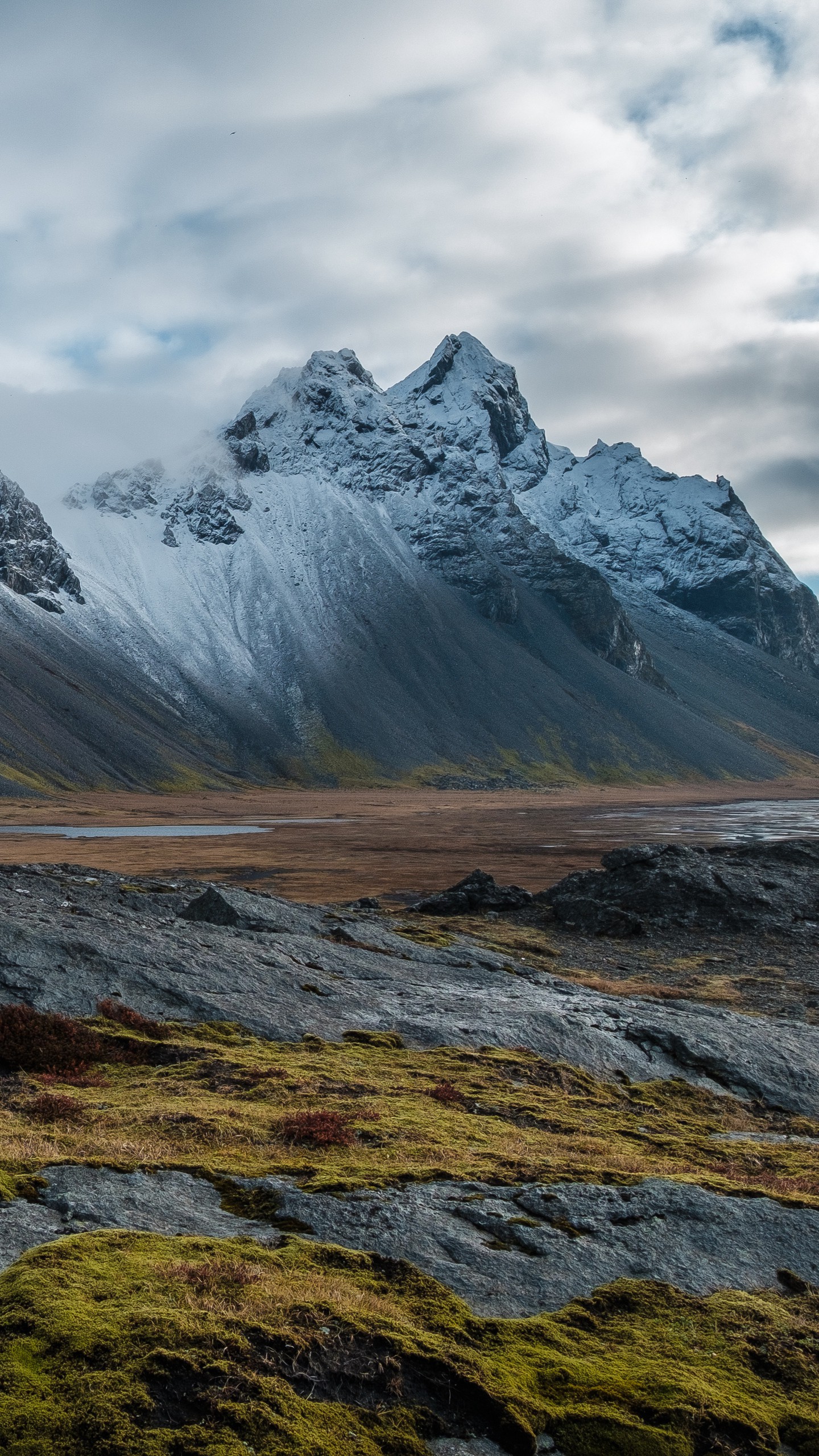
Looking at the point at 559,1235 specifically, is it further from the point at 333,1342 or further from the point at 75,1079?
the point at 75,1079

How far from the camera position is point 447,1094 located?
20.8 m

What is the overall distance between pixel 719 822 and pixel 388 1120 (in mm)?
132503

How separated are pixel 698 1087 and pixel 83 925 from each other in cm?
1897

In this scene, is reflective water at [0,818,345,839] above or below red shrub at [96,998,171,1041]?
below

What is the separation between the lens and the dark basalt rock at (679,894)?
178 ft

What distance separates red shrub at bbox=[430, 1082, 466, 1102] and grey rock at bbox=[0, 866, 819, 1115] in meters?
5.49

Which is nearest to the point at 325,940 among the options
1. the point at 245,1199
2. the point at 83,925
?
the point at 83,925

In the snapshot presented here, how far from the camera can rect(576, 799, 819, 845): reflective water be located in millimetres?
115938

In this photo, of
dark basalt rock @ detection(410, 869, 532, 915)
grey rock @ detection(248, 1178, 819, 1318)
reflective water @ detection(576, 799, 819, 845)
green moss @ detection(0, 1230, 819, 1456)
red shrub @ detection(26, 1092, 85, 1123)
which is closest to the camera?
green moss @ detection(0, 1230, 819, 1456)

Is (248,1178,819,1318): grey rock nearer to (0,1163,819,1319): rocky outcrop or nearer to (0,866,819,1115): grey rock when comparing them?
(0,1163,819,1319): rocky outcrop

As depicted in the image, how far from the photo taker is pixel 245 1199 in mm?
12898

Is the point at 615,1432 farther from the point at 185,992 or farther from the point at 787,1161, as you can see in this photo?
the point at 185,992

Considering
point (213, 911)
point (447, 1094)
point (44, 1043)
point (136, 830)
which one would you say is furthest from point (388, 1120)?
point (136, 830)

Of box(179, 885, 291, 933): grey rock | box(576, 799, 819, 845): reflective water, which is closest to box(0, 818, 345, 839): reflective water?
box(576, 799, 819, 845): reflective water
